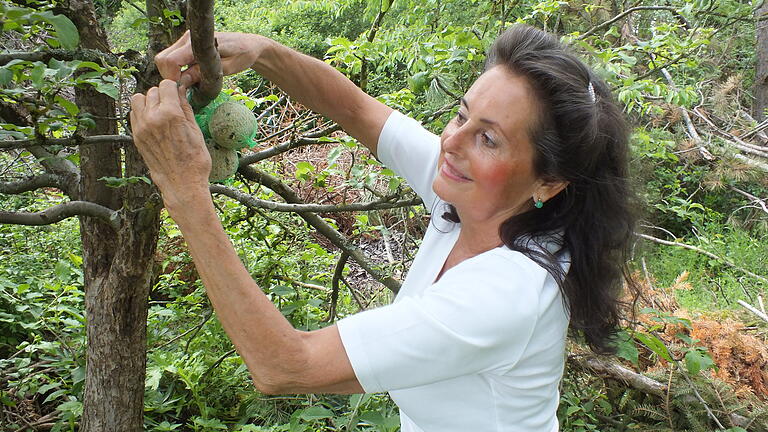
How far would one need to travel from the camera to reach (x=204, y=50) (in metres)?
0.95

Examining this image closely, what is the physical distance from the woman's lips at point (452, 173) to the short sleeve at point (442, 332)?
0.23m

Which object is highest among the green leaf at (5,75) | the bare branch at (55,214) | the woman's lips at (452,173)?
the green leaf at (5,75)

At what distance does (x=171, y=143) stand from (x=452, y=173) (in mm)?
577

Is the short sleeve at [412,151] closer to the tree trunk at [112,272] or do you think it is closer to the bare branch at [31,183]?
the tree trunk at [112,272]

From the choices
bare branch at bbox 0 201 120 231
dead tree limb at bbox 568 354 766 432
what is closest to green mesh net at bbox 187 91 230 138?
bare branch at bbox 0 201 120 231

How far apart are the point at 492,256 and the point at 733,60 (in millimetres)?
8468

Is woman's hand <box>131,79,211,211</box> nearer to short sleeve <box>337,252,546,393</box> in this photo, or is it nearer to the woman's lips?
short sleeve <box>337,252,546,393</box>

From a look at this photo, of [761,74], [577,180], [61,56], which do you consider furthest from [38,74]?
[761,74]

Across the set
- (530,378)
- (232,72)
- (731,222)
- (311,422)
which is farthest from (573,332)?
(731,222)

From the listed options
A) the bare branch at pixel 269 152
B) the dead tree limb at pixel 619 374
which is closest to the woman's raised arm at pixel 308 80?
the bare branch at pixel 269 152

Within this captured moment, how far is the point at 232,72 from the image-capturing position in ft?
4.31

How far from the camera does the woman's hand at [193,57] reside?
110 cm

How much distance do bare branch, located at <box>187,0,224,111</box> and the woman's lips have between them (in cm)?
50

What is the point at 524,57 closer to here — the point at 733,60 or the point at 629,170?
the point at 629,170
